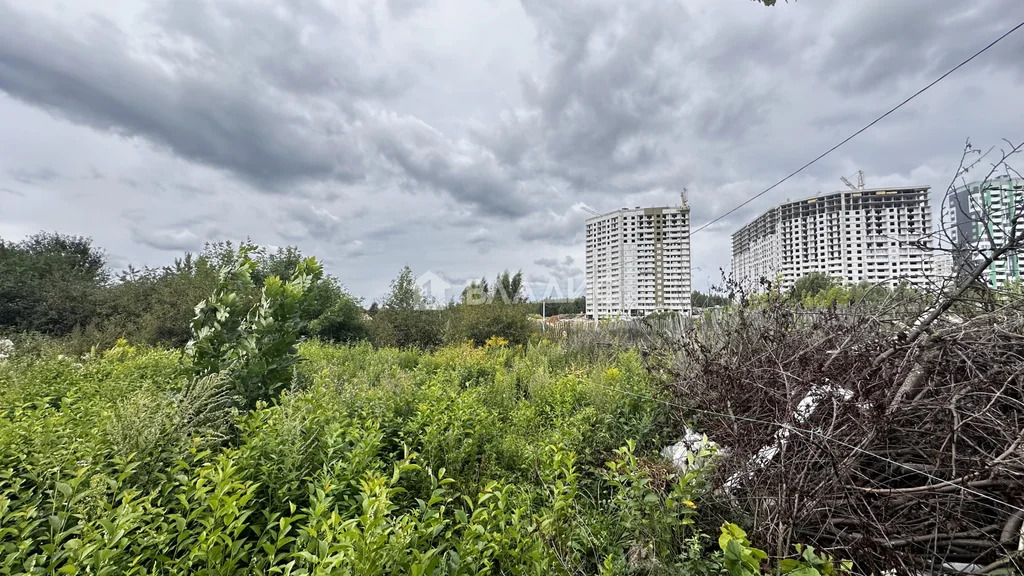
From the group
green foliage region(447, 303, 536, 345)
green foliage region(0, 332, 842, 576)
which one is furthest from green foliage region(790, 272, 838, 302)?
green foliage region(447, 303, 536, 345)

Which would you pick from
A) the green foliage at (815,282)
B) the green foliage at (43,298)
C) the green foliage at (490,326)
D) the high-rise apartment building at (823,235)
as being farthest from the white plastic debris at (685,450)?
the green foliage at (43,298)

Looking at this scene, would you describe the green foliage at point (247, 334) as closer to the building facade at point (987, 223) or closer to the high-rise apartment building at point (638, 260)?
the building facade at point (987, 223)

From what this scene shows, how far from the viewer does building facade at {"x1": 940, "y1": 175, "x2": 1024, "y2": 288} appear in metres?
2.04

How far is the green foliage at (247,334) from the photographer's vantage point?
3055mm

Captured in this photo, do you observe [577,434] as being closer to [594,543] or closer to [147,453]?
[594,543]

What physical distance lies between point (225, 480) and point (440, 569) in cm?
84

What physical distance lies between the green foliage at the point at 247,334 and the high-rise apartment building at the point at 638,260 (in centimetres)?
848

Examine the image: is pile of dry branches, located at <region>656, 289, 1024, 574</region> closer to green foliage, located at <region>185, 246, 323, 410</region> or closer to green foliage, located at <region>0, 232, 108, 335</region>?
green foliage, located at <region>185, 246, 323, 410</region>

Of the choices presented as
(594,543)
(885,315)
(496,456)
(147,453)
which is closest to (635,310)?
(885,315)

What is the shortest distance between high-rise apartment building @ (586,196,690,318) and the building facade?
26.2 feet

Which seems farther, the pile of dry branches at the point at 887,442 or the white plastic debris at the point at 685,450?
the white plastic debris at the point at 685,450

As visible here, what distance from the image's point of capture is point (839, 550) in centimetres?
166

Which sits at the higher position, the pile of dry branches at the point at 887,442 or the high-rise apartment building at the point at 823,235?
the high-rise apartment building at the point at 823,235

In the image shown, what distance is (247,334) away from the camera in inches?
125
